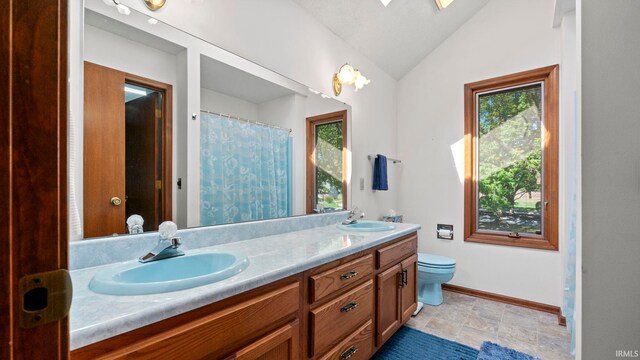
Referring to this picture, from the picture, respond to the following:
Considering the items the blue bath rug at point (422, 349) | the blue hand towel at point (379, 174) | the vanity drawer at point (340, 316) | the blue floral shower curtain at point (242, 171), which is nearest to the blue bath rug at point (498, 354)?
the blue bath rug at point (422, 349)

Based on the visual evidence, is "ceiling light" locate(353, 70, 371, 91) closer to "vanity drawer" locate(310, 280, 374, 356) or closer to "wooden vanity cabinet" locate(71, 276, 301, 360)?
"vanity drawer" locate(310, 280, 374, 356)

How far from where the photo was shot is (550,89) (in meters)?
2.44

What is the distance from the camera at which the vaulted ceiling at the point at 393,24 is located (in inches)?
84.7

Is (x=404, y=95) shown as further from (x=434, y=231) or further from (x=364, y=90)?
(x=434, y=231)

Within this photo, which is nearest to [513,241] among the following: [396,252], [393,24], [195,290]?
[396,252]

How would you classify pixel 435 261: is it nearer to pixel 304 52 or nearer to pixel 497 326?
pixel 497 326

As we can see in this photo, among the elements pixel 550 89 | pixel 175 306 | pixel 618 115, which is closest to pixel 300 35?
pixel 618 115

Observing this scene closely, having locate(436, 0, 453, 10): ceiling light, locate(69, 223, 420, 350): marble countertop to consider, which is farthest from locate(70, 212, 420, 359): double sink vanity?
locate(436, 0, 453, 10): ceiling light

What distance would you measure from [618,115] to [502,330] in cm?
188

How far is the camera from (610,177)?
92 cm

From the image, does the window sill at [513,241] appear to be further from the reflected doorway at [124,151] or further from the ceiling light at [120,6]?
the ceiling light at [120,6]

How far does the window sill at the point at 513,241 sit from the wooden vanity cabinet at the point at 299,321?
3.94 ft

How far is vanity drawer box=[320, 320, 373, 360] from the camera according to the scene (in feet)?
4.27

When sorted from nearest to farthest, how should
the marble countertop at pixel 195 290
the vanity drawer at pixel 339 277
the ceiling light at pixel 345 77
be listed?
1. the marble countertop at pixel 195 290
2. the vanity drawer at pixel 339 277
3. the ceiling light at pixel 345 77
